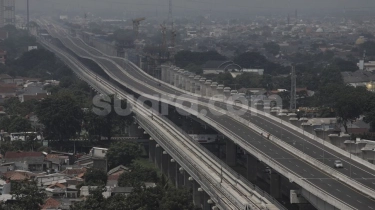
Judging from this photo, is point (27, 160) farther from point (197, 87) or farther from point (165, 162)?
point (197, 87)

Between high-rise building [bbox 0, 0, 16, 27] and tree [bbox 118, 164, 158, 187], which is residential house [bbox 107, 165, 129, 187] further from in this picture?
high-rise building [bbox 0, 0, 16, 27]

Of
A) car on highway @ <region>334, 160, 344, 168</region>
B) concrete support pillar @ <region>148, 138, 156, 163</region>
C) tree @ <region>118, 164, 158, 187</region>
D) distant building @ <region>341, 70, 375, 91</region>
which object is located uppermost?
car on highway @ <region>334, 160, 344, 168</region>

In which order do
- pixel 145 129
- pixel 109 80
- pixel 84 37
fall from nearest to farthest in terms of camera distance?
1. pixel 145 129
2. pixel 109 80
3. pixel 84 37

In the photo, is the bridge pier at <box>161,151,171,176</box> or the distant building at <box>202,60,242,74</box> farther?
the distant building at <box>202,60,242,74</box>

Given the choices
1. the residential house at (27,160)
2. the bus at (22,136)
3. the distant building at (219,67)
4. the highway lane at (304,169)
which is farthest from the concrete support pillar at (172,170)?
the distant building at (219,67)

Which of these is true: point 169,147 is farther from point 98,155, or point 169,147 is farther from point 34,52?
point 34,52

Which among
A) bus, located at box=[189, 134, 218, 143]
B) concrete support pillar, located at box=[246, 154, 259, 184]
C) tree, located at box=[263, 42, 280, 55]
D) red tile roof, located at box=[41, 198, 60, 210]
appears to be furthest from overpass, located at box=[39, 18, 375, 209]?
tree, located at box=[263, 42, 280, 55]

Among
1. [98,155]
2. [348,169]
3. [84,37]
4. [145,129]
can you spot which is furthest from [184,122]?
[84,37]
